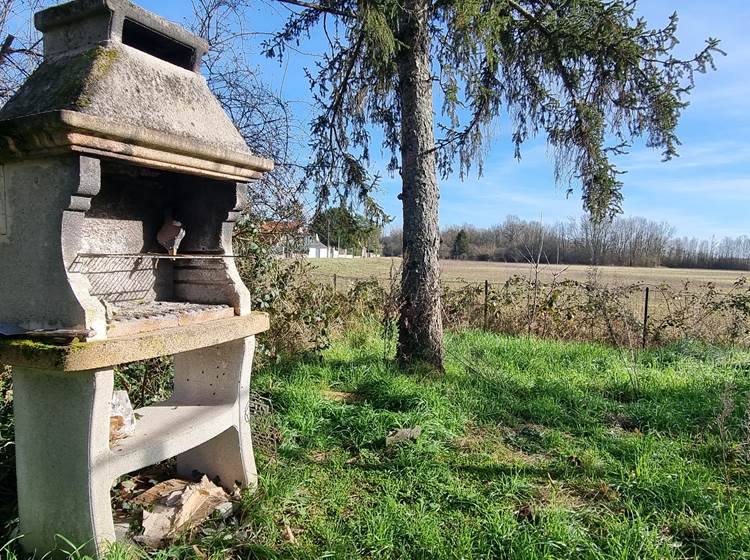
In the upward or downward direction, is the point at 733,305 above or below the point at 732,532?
above

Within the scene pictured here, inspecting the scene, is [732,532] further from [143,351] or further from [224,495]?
[143,351]

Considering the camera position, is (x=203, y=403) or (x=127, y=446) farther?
(x=203, y=403)

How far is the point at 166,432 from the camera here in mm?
2359

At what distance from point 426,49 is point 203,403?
4.44 meters

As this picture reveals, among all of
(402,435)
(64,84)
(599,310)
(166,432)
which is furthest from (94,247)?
(599,310)

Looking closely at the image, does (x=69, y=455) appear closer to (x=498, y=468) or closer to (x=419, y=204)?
(x=498, y=468)

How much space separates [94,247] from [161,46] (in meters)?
1.17

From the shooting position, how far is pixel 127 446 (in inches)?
86.2

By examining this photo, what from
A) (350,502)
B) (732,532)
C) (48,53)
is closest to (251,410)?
(350,502)

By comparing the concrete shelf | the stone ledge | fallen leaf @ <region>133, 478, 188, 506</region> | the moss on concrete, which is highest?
the moss on concrete

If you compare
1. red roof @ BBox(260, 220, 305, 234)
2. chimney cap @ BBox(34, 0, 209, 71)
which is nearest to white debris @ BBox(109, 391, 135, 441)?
Answer: chimney cap @ BBox(34, 0, 209, 71)

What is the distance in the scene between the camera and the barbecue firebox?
74.3 inches

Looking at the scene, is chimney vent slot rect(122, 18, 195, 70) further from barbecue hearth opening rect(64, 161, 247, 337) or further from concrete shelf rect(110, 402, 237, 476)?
concrete shelf rect(110, 402, 237, 476)

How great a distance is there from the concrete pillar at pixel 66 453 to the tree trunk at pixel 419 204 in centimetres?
370
